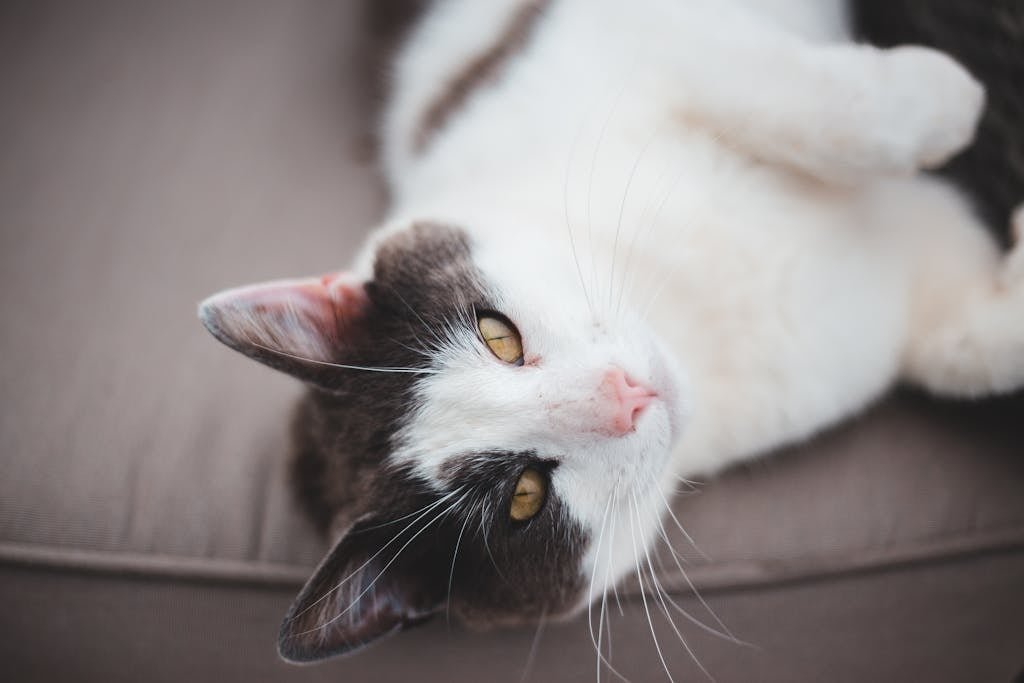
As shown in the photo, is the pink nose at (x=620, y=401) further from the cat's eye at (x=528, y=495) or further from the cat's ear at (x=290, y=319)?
the cat's ear at (x=290, y=319)

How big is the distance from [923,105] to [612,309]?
1.68ft

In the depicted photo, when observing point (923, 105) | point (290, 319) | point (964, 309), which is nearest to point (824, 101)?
point (923, 105)

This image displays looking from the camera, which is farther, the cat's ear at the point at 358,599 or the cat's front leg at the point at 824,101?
the cat's front leg at the point at 824,101

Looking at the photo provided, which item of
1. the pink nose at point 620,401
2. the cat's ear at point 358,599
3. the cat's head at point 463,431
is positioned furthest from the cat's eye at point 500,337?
the cat's ear at point 358,599

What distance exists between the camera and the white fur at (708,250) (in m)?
0.86

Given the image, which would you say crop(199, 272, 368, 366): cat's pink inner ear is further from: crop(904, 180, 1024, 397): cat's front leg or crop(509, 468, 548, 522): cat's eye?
crop(904, 180, 1024, 397): cat's front leg

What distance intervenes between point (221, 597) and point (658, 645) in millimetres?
607

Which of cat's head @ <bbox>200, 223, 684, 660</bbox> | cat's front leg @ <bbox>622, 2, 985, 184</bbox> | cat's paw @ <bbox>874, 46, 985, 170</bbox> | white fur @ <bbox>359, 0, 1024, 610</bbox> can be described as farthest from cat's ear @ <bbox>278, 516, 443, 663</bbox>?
cat's paw @ <bbox>874, 46, 985, 170</bbox>

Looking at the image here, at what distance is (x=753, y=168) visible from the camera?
3.34ft

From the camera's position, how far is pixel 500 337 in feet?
2.94

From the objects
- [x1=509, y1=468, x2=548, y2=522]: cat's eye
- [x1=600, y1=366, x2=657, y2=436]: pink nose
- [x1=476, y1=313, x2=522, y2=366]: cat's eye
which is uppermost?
[x1=476, y1=313, x2=522, y2=366]: cat's eye

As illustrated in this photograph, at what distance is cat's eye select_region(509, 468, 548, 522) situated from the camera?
0.86 metres

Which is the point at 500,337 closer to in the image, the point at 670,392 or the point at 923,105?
the point at 670,392

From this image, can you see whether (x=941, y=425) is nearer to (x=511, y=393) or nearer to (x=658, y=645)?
(x=658, y=645)
